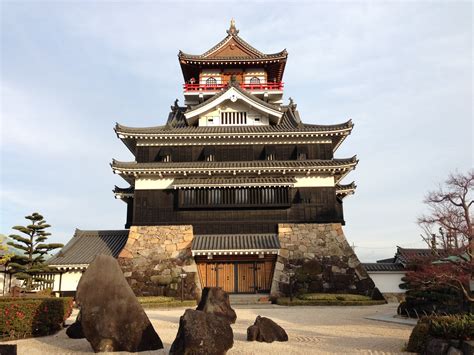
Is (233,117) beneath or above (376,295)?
above

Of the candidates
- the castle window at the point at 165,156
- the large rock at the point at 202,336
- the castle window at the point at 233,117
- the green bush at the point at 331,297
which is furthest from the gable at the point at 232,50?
the large rock at the point at 202,336

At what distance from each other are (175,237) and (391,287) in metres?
16.1

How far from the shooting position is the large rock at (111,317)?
33.8 feet

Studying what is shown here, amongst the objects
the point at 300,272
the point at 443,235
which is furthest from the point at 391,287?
the point at 443,235

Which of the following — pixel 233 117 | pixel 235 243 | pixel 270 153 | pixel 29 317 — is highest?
pixel 233 117

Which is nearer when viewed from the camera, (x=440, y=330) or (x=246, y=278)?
(x=440, y=330)

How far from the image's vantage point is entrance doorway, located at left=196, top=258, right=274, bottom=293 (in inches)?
1059

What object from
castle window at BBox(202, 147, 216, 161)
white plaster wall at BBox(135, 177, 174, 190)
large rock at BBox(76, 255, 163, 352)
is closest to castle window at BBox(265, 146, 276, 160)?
castle window at BBox(202, 147, 216, 161)

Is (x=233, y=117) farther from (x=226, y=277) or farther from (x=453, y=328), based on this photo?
(x=453, y=328)

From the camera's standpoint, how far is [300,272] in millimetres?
26109

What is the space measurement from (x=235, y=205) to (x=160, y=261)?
21.5ft

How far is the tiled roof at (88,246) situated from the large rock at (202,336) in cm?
1883

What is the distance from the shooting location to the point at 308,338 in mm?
12445

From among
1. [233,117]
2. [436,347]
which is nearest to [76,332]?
[436,347]
